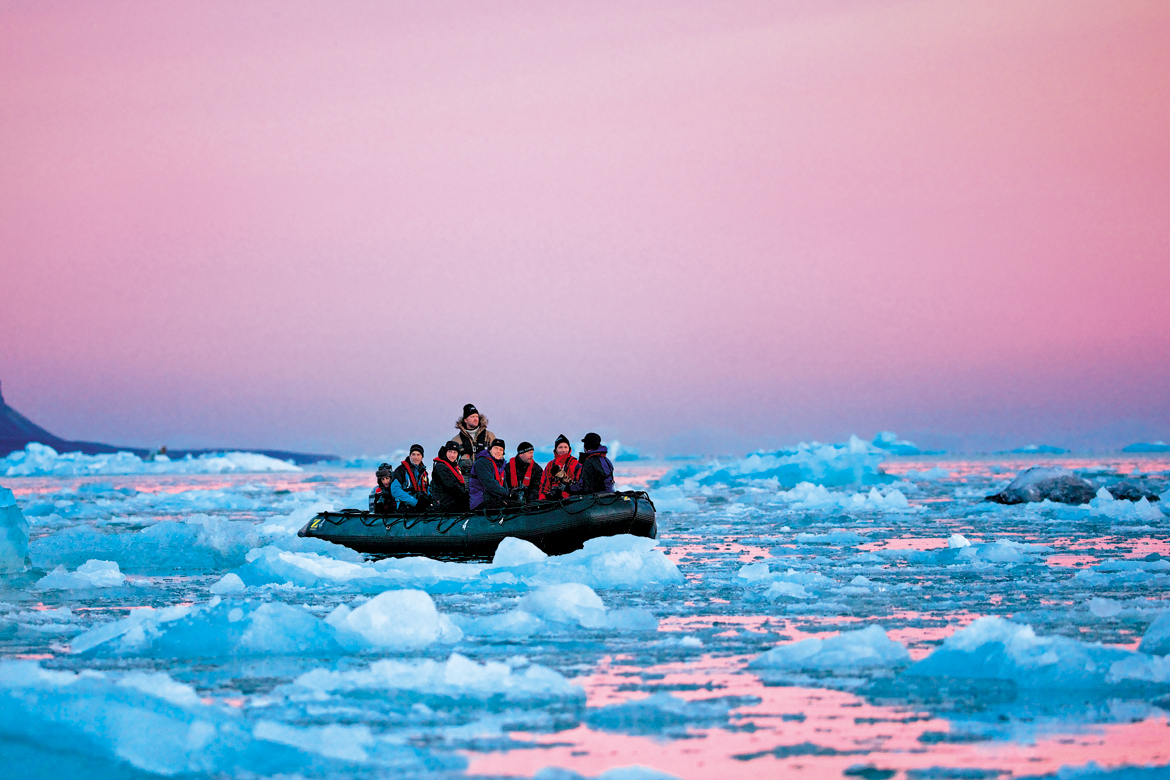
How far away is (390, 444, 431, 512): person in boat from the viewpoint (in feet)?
53.6

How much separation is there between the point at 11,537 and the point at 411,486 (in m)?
5.30

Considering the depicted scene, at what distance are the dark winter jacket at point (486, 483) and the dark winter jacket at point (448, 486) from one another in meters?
0.19

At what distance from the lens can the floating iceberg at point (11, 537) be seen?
49.2 ft

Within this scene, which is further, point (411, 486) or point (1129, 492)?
point (1129, 492)

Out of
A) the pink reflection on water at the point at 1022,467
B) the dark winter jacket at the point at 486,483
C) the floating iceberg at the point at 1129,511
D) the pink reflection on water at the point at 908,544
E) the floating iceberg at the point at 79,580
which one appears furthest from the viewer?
the pink reflection on water at the point at 1022,467

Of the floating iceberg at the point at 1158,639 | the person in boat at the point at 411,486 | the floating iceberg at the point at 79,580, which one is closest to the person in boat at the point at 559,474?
the person in boat at the point at 411,486

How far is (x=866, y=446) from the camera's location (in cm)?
5725

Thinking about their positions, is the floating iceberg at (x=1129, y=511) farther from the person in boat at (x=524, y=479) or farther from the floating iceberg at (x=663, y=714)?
the floating iceberg at (x=663, y=714)

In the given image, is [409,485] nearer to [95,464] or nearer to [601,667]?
[601,667]

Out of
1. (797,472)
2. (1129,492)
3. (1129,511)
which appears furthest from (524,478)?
(797,472)

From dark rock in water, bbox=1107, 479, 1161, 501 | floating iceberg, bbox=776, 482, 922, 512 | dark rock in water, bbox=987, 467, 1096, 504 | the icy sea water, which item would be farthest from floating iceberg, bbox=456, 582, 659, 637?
dark rock in water, bbox=1107, 479, 1161, 501

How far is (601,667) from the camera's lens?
7.60 m

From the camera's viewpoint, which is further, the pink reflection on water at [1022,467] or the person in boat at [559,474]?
the pink reflection on water at [1022,467]

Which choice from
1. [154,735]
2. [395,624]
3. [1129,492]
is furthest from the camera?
[1129,492]
